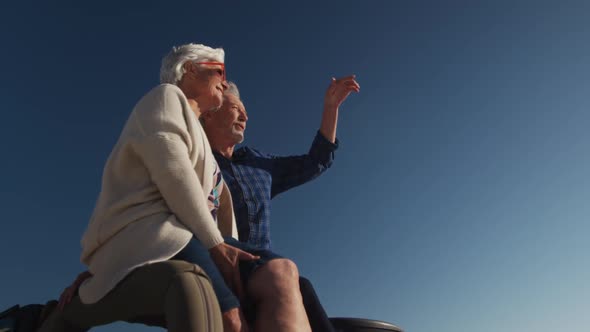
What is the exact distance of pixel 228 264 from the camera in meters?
2.20

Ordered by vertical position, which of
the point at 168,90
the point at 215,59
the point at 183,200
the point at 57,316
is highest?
the point at 215,59

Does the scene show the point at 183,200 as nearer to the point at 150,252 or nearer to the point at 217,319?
the point at 150,252

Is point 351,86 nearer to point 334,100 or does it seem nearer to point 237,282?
point 334,100

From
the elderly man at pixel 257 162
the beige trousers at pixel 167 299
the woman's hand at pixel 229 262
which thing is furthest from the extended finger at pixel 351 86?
the beige trousers at pixel 167 299

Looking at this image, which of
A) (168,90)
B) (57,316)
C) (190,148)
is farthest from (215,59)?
(57,316)

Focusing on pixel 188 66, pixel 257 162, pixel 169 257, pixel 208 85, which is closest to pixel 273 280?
pixel 169 257

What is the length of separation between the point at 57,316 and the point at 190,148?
3.18 ft

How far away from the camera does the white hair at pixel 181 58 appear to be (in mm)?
2795

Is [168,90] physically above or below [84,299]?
above

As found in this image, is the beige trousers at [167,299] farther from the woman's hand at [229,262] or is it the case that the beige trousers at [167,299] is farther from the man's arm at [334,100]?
the man's arm at [334,100]

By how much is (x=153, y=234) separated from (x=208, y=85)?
1.07 metres

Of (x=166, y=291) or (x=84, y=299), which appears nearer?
(x=166, y=291)

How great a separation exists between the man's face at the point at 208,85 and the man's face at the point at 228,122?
3.37ft

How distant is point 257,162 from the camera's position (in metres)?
3.98
